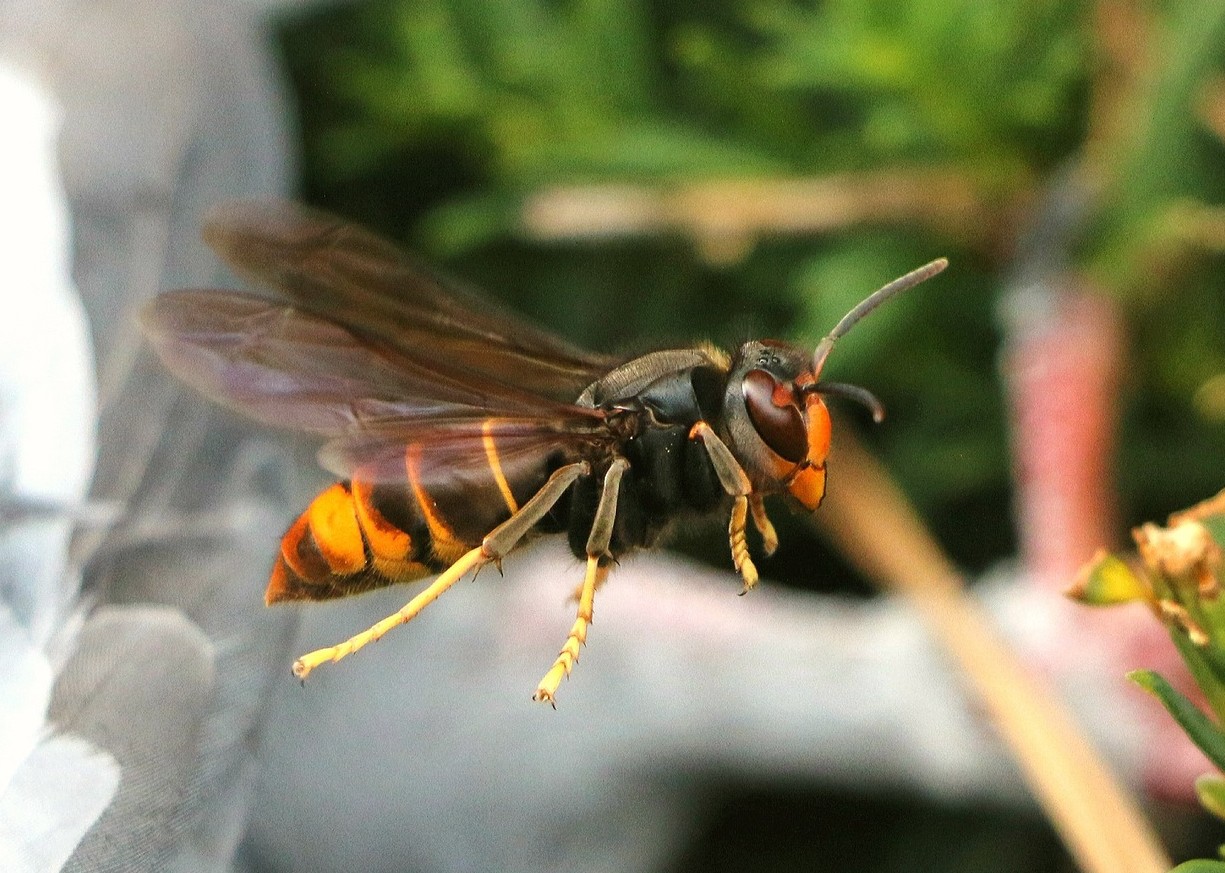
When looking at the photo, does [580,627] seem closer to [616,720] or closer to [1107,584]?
[1107,584]

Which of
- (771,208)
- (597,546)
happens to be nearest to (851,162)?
(771,208)

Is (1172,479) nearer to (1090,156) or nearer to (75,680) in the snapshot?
(1090,156)

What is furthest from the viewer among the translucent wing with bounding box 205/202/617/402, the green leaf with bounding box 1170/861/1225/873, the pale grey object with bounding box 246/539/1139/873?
the pale grey object with bounding box 246/539/1139/873

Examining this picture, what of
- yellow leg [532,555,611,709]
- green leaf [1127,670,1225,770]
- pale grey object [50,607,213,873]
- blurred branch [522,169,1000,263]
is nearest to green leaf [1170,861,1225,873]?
green leaf [1127,670,1225,770]

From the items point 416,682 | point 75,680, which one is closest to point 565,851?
point 416,682

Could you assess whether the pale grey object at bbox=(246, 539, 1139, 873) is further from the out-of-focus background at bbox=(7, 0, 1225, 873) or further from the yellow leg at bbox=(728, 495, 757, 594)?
the yellow leg at bbox=(728, 495, 757, 594)
